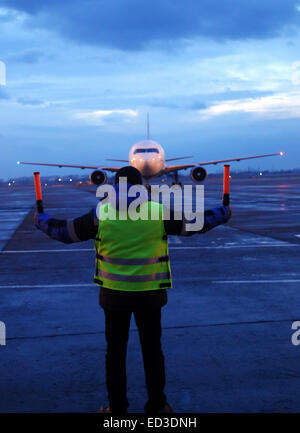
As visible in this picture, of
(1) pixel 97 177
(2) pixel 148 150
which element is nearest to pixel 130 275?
(2) pixel 148 150

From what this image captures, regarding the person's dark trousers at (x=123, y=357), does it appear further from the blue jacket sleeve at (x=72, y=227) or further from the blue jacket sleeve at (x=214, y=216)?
the blue jacket sleeve at (x=214, y=216)

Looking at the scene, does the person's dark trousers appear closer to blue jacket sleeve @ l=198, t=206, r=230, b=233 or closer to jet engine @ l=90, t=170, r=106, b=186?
blue jacket sleeve @ l=198, t=206, r=230, b=233

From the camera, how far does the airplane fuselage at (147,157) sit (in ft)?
109

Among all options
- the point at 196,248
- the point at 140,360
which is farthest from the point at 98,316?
the point at 196,248

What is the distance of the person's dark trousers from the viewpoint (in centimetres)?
380

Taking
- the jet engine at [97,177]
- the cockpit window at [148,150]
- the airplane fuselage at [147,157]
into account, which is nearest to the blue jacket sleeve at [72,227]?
the airplane fuselage at [147,157]

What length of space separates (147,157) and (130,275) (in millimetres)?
29806

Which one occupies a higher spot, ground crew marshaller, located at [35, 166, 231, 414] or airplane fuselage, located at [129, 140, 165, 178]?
airplane fuselage, located at [129, 140, 165, 178]

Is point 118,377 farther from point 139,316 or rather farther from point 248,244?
point 248,244

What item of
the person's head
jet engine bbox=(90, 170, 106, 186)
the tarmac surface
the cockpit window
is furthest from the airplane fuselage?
the person's head

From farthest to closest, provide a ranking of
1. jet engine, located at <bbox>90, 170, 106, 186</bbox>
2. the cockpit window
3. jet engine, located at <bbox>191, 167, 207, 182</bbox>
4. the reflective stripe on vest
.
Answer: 1. jet engine, located at <bbox>191, 167, 207, 182</bbox>
2. jet engine, located at <bbox>90, 170, 106, 186</bbox>
3. the cockpit window
4. the reflective stripe on vest

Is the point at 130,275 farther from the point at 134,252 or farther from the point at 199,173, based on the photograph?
the point at 199,173

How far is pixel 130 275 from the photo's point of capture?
3799mm

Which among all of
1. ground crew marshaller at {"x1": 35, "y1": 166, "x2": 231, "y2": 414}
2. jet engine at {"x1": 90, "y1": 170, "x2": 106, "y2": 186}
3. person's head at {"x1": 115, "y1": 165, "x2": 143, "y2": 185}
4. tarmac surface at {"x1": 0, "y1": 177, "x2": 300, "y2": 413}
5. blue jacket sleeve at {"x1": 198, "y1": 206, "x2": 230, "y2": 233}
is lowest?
tarmac surface at {"x1": 0, "y1": 177, "x2": 300, "y2": 413}
